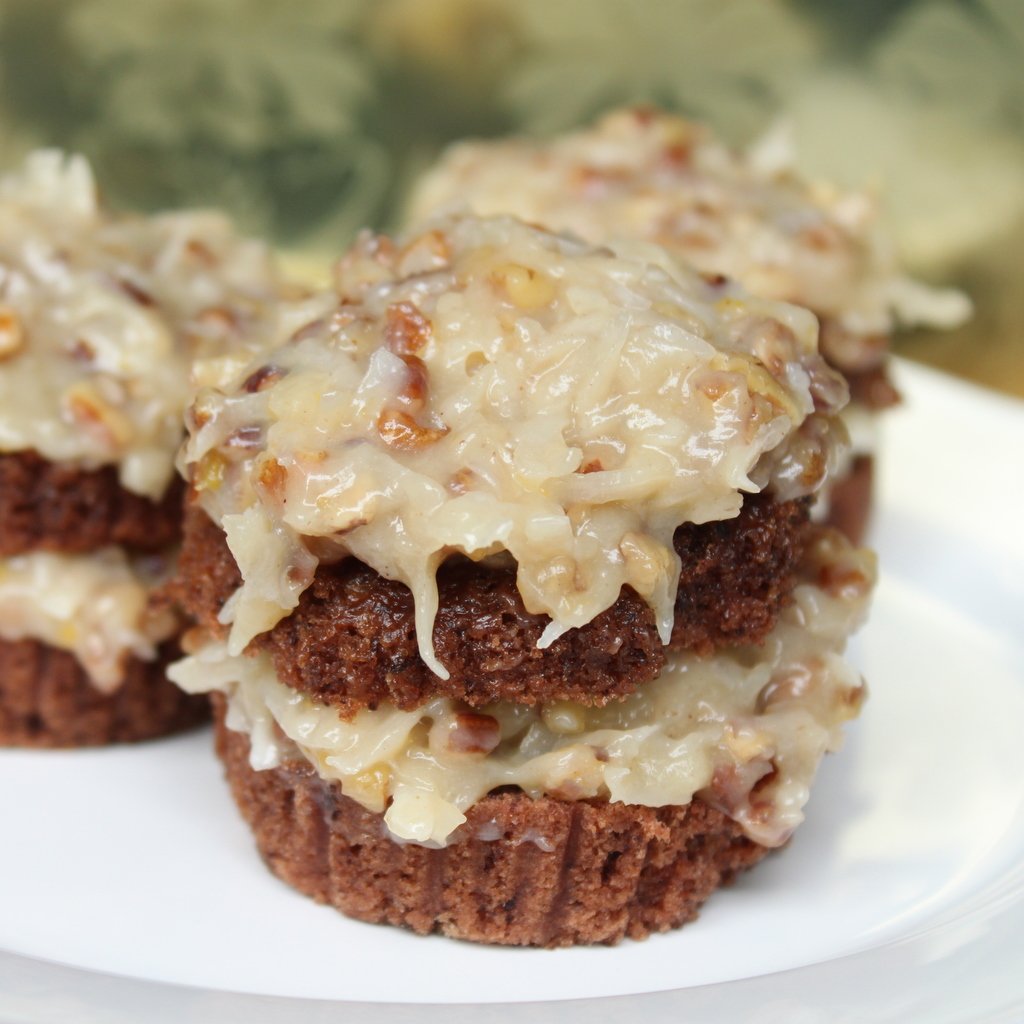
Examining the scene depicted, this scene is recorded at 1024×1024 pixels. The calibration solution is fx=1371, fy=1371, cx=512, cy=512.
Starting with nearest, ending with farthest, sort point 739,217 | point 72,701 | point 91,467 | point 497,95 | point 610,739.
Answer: point 610,739 < point 91,467 < point 72,701 < point 739,217 < point 497,95

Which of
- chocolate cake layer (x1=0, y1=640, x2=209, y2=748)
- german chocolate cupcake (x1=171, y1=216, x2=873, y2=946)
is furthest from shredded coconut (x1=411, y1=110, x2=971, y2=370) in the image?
chocolate cake layer (x1=0, y1=640, x2=209, y2=748)

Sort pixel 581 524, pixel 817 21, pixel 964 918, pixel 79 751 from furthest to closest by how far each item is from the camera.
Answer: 1. pixel 817 21
2. pixel 79 751
3. pixel 964 918
4. pixel 581 524

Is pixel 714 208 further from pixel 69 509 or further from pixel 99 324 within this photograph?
pixel 69 509

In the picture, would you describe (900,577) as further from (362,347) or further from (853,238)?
(362,347)

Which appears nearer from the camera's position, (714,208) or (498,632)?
(498,632)

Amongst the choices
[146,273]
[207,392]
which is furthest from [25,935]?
[146,273]

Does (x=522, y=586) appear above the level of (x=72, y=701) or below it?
above

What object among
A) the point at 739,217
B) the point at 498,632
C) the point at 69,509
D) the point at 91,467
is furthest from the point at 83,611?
the point at 739,217
